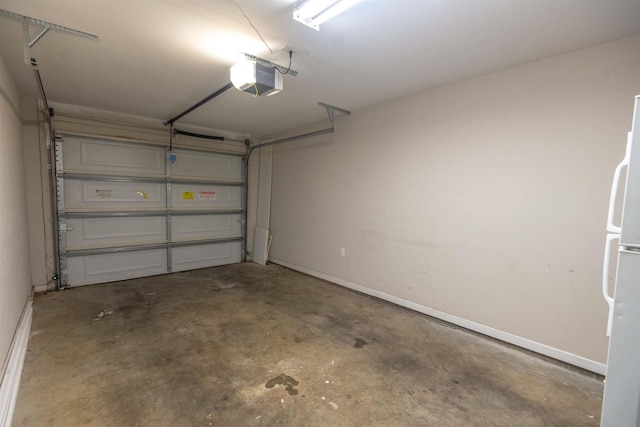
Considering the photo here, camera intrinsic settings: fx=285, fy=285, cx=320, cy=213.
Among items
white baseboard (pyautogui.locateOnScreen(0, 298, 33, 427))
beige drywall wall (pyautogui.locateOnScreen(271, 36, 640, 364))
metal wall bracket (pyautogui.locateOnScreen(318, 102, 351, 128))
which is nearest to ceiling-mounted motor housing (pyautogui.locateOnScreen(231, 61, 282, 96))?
metal wall bracket (pyautogui.locateOnScreen(318, 102, 351, 128))

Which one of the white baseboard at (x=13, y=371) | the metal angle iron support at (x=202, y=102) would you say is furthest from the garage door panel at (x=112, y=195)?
the white baseboard at (x=13, y=371)

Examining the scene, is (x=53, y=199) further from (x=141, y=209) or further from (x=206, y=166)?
(x=206, y=166)

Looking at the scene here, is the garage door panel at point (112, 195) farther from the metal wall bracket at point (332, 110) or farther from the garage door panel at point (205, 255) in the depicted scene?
the metal wall bracket at point (332, 110)

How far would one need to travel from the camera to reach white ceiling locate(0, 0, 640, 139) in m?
1.76

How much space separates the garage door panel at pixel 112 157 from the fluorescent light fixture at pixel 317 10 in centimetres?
374

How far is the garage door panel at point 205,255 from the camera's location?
487 centimetres

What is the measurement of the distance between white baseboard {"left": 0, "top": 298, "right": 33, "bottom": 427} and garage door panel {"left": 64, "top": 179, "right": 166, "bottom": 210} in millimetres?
1694

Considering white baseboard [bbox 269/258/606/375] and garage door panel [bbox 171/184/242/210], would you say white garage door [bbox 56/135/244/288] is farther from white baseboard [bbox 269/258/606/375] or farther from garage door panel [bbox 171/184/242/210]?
white baseboard [bbox 269/258/606/375]

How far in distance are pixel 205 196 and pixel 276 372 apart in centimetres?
377

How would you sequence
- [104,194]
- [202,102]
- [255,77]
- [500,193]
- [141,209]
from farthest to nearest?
[141,209]
[104,194]
[202,102]
[500,193]
[255,77]

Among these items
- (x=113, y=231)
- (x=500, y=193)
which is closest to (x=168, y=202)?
(x=113, y=231)

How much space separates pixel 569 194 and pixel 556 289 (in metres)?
0.78

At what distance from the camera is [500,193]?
264 cm

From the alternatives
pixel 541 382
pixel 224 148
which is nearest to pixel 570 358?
pixel 541 382
